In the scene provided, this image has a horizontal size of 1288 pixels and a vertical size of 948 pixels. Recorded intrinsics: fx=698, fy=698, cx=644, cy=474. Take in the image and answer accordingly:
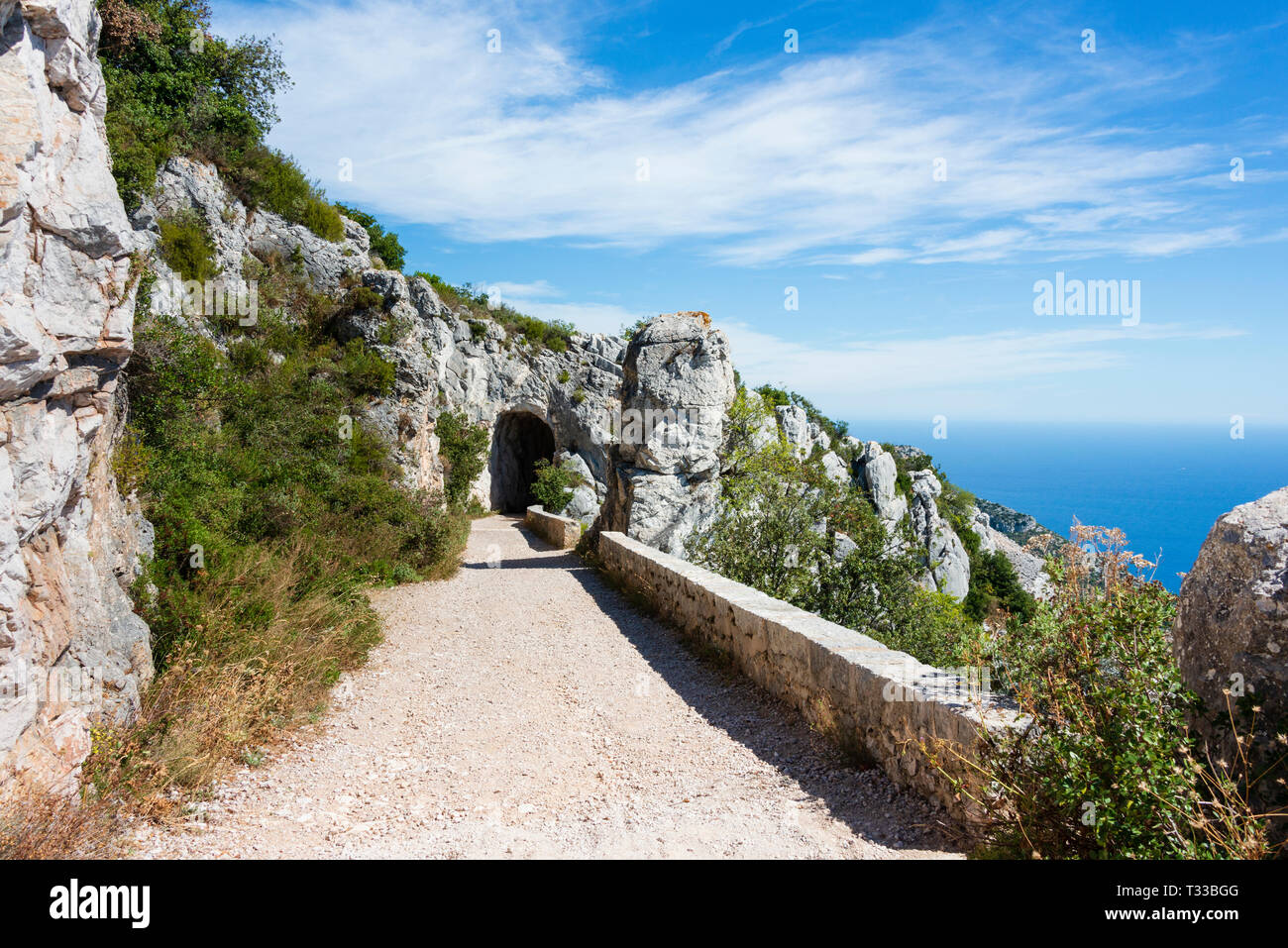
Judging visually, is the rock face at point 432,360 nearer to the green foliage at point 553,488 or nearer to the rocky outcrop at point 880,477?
the green foliage at point 553,488

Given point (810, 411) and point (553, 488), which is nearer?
point (553, 488)

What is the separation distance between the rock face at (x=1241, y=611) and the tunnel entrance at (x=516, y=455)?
27653 mm

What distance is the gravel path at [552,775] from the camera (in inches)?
136

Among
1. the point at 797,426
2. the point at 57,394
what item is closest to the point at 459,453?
the point at 797,426

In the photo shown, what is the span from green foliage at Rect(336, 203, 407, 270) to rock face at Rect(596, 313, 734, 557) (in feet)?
53.7

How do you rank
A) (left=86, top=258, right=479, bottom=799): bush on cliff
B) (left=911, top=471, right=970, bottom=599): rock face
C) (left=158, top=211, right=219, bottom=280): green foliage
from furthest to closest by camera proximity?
(left=911, top=471, right=970, bottom=599): rock face < (left=158, top=211, right=219, bottom=280): green foliage < (left=86, top=258, right=479, bottom=799): bush on cliff

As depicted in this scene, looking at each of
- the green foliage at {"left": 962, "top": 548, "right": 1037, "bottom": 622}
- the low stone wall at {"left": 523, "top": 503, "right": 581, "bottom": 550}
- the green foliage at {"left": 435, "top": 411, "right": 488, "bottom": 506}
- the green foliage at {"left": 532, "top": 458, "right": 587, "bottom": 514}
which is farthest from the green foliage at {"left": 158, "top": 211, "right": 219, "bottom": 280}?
the green foliage at {"left": 962, "top": 548, "right": 1037, "bottom": 622}

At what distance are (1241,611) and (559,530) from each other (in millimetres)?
15162

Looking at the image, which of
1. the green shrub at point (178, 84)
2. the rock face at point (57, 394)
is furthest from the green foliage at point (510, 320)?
the rock face at point (57, 394)

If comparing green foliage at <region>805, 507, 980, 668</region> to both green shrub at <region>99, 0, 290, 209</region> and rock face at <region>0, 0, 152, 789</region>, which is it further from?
green shrub at <region>99, 0, 290, 209</region>

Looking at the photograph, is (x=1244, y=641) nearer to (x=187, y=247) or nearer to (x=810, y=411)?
(x=187, y=247)

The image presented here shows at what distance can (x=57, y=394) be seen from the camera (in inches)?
148

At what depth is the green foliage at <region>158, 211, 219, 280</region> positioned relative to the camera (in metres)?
15.7

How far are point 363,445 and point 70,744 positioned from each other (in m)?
11.8
